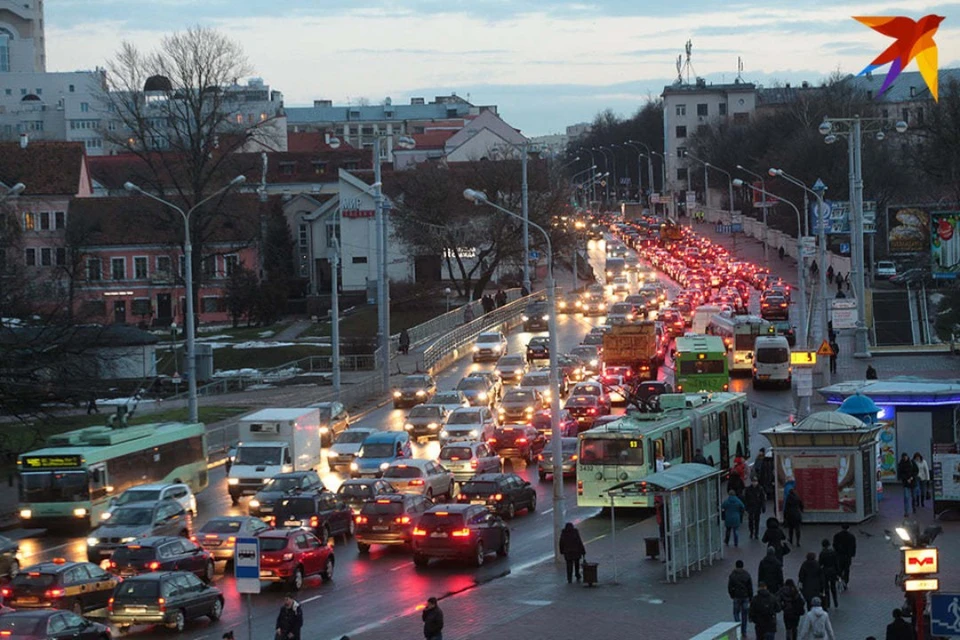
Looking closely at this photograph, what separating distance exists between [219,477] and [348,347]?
117 ft

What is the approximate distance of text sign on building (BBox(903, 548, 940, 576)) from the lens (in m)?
21.4

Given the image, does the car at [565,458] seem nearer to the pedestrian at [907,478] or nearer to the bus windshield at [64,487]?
the pedestrian at [907,478]

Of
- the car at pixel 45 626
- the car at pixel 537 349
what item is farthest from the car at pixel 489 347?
the car at pixel 45 626

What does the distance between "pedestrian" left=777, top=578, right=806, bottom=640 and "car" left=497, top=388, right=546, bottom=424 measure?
29045mm

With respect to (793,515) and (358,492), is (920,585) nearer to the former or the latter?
(793,515)

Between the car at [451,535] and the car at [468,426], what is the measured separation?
14.5 metres

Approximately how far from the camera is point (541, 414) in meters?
52.5

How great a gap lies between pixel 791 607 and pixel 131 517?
16.1 metres

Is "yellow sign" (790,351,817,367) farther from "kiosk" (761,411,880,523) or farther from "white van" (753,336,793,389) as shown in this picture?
"kiosk" (761,411,880,523)

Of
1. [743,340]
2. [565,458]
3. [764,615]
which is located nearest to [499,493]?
[565,458]

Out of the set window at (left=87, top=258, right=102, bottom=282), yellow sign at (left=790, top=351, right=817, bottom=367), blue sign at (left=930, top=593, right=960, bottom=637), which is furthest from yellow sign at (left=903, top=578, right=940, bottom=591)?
window at (left=87, top=258, right=102, bottom=282)

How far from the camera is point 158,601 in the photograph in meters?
27.1

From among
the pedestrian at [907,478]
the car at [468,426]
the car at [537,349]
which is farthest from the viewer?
the car at [537,349]

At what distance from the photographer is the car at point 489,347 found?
76.2 m
